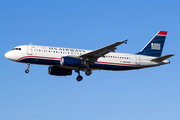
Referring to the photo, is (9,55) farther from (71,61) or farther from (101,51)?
(101,51)

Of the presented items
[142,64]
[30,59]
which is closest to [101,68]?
[142,64]

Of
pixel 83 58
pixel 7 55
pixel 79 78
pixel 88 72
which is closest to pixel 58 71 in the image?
pixel 79 78

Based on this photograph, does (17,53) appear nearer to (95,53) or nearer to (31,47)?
(31,47)

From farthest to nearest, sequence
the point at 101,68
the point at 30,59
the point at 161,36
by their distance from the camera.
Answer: the point at 161,36
the point at 101,68
the point at 30,59

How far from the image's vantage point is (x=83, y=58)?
141ft

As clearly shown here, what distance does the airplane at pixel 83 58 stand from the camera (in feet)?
137

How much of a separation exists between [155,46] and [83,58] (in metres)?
→ 12.8

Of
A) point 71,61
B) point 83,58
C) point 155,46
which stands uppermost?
point 155,46

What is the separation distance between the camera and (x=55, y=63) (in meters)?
42.4

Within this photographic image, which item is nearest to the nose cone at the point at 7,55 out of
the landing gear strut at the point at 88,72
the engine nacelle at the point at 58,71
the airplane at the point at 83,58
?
the airplane at the point at 83,58

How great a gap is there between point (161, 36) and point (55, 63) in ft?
59.7

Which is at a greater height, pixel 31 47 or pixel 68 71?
pixel 31 47

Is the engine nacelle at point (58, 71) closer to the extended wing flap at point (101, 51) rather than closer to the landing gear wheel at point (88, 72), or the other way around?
the landing gear wheel at point (88, 72)

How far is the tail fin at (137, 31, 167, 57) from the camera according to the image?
48.8 m
